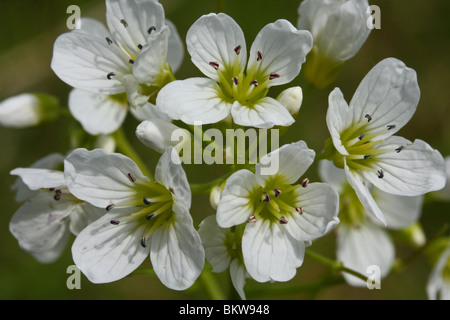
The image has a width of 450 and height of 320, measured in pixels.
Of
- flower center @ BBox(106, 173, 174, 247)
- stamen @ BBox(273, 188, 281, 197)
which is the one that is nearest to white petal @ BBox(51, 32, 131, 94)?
flower center @ BBox(106, 173, 174, 247)

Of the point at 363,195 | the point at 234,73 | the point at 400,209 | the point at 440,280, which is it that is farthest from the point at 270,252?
the point at 440,280

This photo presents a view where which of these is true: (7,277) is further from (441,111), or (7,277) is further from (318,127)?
(441,111)

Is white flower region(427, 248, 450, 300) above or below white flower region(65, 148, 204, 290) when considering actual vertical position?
below

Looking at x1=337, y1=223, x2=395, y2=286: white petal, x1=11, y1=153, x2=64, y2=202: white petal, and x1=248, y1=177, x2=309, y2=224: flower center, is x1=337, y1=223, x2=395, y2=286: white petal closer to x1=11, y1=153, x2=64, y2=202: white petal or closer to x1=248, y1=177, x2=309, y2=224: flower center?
x1=248, y1=177, x2=309, y2=224: flower center

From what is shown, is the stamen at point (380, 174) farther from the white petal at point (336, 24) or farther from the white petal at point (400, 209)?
the white petal at point (400, 209)

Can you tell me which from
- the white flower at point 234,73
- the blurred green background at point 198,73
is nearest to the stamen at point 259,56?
the white flower at point 234,73

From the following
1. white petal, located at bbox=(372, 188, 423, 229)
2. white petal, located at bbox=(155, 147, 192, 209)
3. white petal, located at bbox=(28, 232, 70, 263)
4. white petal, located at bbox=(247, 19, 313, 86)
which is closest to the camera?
white petal, located at bbox=(155, 147, 192, 209)
